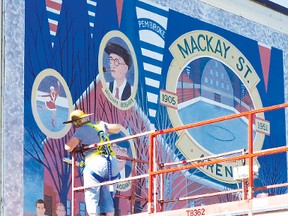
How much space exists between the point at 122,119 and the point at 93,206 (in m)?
6.68

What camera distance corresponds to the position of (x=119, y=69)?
27.0 m

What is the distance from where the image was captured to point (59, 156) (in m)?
24.9

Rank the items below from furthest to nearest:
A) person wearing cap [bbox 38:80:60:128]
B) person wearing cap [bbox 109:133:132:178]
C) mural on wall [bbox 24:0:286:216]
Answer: person wearing cap [bbox 109:133:132:178]
person wearing cap [bbox 38:80:60:128]
mural on wall [bbox 24:0:286:216]

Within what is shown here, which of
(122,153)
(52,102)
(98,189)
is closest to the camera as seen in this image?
(98,189)

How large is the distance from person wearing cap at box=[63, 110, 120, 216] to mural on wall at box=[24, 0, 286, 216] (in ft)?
5.65

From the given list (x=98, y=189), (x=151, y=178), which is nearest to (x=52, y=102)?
(x=98, y=189)

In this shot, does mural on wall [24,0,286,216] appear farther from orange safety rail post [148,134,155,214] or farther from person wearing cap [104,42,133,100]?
orange safety rail post [148,134,155,214]

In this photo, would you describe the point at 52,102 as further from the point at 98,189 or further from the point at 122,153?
the point at 98,189

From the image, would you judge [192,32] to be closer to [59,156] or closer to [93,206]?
[59,156]

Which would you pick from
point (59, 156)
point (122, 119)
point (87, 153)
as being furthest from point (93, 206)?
point (122, 119)

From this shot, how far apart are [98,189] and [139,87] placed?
24.0ft

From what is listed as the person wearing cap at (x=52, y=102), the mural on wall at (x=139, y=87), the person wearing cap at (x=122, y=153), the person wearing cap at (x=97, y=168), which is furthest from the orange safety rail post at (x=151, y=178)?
the person wearing cap at (x=122, y=153)

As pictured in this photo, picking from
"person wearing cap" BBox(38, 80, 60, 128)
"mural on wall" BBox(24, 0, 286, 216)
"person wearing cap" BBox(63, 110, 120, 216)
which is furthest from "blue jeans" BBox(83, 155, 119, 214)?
"person wearing cap" BBox(38, 80, 60, 128)

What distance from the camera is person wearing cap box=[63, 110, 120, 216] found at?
2034cm
